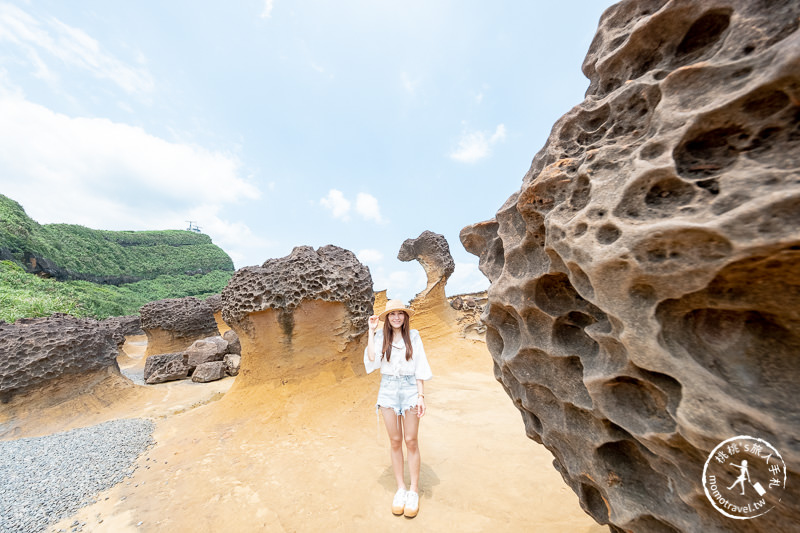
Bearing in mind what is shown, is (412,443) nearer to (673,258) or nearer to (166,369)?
(673,258)

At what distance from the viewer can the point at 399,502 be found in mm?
2742

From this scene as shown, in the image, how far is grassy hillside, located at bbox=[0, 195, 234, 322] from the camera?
624 inches

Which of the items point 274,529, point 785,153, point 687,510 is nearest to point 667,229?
point 785,153

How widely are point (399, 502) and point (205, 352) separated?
25.1 ft

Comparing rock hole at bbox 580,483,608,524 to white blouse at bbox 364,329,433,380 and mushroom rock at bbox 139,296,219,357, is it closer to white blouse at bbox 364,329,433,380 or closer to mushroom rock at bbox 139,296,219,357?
white blouse at bbox 364,329,433,380

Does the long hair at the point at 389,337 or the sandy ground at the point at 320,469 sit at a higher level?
the long hair at the point at 389,337

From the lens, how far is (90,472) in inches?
140

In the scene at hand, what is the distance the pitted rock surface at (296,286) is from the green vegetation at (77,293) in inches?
413

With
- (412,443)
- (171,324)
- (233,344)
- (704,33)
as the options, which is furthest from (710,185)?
(171,324)

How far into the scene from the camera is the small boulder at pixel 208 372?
786 centimetres

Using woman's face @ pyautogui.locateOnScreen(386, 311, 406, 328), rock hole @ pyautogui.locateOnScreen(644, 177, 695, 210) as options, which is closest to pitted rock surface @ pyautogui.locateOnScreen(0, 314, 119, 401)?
woman's face @ pyautogui.locateOnScreen(386, 311, 406, 328)

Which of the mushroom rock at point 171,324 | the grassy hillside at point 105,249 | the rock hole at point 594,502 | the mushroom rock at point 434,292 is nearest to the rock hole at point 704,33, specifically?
the rock hole at point 594,502

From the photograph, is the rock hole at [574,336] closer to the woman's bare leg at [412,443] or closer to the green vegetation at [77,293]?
the woman's bare leg at [412,443]

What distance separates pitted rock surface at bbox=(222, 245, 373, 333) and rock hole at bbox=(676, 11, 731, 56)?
4.78 metres
